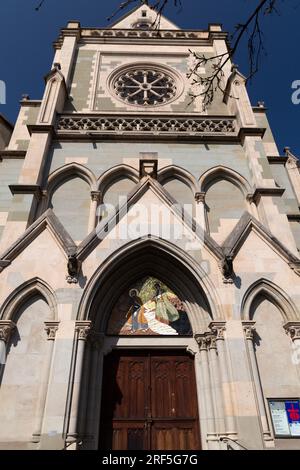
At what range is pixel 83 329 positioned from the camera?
6820mm

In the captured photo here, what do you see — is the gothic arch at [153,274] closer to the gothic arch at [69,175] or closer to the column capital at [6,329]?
the column capital at [6,329]

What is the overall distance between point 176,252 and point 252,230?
1.86 meters

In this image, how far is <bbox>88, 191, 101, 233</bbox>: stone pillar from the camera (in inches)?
374

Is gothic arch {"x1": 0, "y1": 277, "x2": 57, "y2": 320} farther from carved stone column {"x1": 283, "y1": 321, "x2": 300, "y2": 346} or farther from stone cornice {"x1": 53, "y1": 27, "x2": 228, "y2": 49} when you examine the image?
stone cornice {"x1": 53, "y1": 27, "x2": 228, "y2": 49}

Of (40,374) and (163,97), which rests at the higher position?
(163,97)

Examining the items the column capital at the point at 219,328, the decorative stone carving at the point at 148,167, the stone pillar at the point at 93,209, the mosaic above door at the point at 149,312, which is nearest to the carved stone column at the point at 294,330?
the column capital at the point at 219,328

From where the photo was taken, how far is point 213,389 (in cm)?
691

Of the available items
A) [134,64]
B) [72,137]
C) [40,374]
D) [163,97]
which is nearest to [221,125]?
[163,97]

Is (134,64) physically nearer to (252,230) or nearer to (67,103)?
(67,103)

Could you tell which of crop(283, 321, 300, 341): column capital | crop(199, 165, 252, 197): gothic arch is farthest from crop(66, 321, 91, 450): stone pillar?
crop(199, 165, 252, 197): gothic arch

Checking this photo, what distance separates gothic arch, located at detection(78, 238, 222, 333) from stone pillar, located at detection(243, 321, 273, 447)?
0.61 metres

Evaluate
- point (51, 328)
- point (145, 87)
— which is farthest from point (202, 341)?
point (145, 87)

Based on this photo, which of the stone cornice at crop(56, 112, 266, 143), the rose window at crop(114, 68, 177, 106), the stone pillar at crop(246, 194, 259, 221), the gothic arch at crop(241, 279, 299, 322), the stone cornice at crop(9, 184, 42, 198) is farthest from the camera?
the rose window at crop(114, 68, 177, 106)

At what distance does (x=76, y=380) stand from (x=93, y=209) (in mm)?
4839
